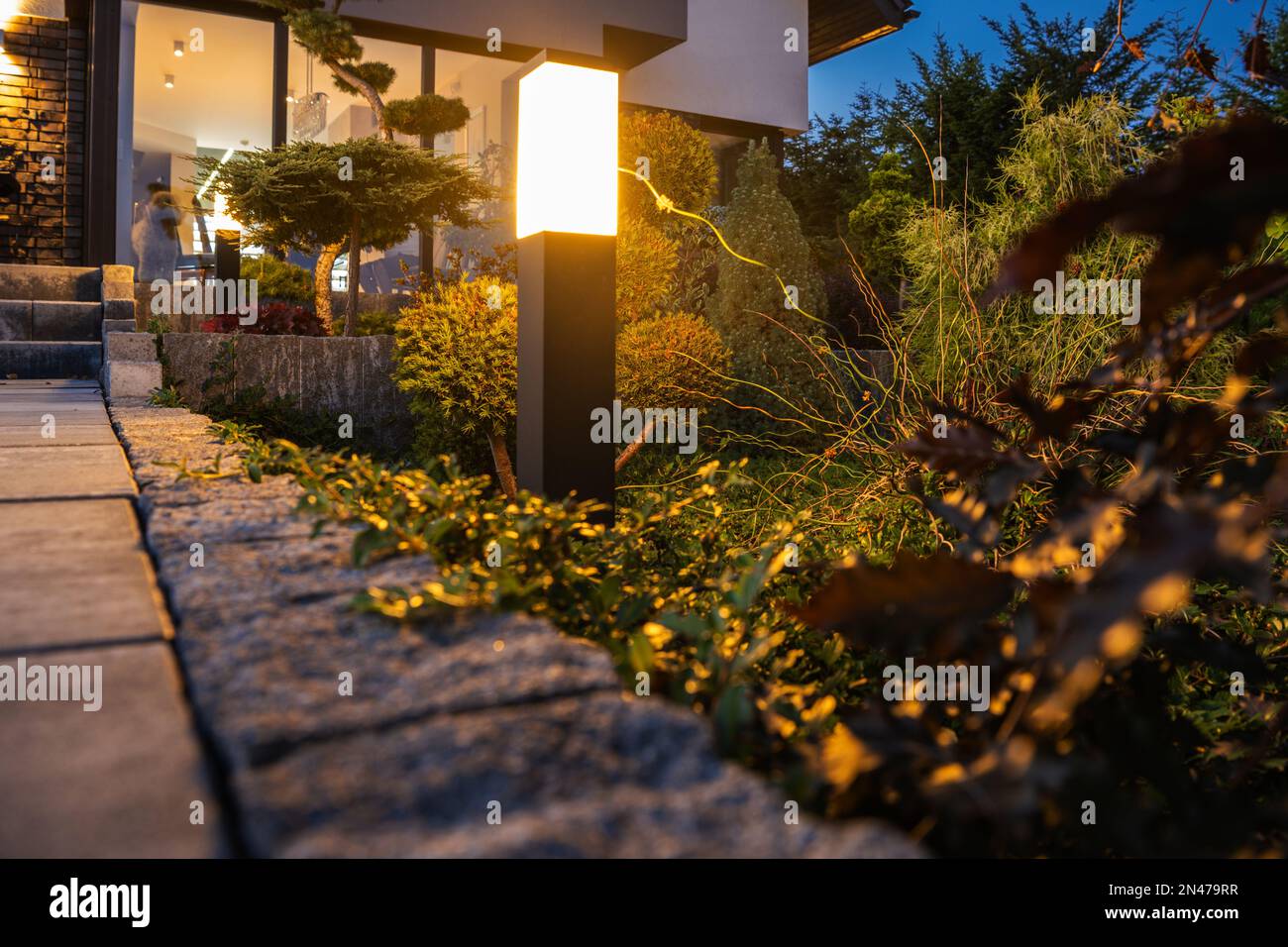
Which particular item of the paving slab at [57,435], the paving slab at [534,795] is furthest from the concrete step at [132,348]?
the paving slab at [534,795]

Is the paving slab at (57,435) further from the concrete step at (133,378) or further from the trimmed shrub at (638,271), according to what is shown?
the trimmed shrub at (638,271)

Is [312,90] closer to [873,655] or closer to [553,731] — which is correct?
[873,655]

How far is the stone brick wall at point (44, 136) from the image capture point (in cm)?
848

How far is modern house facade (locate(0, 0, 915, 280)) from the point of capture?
28.0 ft

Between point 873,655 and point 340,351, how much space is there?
4.81m

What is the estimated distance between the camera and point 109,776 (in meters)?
0.92

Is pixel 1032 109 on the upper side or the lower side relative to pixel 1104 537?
upper

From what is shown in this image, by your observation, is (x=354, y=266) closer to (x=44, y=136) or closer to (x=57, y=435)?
(x=44, y=136)

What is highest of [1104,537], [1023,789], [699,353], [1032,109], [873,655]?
[1032,109]

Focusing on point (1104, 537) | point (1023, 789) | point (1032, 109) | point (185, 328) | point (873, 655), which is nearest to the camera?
point (1023, 789)

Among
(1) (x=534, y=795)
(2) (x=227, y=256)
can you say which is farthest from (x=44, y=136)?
(1) (x=534, y=795)

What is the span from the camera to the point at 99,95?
8.52 m

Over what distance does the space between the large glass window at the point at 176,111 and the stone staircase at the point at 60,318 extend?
1.82 meters
